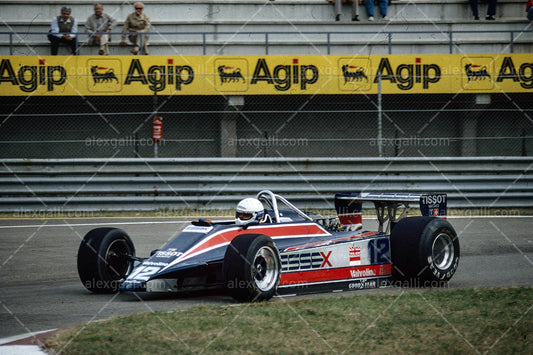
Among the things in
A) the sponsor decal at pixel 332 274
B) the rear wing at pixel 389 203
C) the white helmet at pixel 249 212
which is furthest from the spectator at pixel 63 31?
the sponsor decal at pixel 332 274

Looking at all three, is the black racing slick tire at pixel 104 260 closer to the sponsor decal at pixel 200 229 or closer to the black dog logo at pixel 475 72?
the sponsor decal at pixel 200 229

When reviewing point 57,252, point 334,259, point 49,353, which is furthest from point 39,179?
point 49,353

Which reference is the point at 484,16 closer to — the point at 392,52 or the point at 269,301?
the point at 392,52

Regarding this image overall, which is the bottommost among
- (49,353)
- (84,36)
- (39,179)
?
(49,353)

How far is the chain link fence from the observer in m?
18.2

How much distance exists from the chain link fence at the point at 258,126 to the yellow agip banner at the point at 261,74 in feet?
2.12

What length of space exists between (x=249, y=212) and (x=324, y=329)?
2550mm

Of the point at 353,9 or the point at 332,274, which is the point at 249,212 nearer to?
the point at 332,274

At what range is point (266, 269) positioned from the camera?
779 centimetres

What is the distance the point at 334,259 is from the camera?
8.51 m

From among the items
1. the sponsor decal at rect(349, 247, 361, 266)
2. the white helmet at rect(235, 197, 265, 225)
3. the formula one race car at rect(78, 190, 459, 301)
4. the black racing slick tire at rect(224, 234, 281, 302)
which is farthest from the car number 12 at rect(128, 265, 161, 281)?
the sponsor decal at rect(349, 247, 361, 266)

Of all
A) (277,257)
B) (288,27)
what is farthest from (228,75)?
(277,257)

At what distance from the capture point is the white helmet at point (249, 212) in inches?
338

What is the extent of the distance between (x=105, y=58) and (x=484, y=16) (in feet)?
32.8
